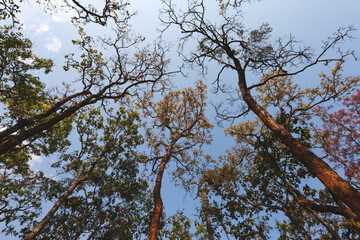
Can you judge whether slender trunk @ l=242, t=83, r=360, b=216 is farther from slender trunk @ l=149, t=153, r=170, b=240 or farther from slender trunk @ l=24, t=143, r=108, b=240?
slender trunk @ l=24, t=143, r=108, b=240

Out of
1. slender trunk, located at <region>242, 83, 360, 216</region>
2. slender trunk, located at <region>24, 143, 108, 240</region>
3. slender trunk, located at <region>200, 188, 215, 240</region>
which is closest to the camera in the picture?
slender trunk, located at <region>242, 83, 360, 216</region>

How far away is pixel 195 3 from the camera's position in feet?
25.0

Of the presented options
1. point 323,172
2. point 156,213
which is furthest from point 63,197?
point 323,172

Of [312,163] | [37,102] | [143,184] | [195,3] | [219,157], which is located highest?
[219,157]

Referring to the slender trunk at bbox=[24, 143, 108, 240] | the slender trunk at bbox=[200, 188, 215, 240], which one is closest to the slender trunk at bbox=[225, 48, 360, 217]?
the slender trunk at bbox=[200, 188, 215, 240]

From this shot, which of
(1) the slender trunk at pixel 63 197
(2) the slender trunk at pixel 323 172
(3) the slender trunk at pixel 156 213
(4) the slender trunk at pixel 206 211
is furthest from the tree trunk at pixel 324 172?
(1) the slender trunk at pixel 63 197

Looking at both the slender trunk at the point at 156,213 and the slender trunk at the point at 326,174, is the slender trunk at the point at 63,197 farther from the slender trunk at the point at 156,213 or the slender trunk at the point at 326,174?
the slender trunk at the point at 326,174

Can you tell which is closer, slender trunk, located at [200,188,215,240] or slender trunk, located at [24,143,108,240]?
slender trunk, located at [24,143,108,240]

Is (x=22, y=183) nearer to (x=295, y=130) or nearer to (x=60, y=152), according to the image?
(x=60, y=152)

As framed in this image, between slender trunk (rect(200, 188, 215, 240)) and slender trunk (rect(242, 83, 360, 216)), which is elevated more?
slender trunk (rect(200, 188, 215, 240))

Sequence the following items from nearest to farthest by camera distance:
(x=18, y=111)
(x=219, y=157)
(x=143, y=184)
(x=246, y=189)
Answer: (x=246, y=189) < (x=18, y=111) < (x=143, y=184) < (x=219, y=157)

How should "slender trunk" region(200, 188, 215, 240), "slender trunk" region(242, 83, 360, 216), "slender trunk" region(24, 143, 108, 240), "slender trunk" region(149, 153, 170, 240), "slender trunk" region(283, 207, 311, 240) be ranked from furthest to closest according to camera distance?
"slender trunk" region(200, 188, 215, 240), "slender trunk" region(24, 143, 108, 240), "slender trunk" region(283, 207, 311, 240), "slender trunk" region(149, 153, 170, 240), "slender trunk" region(242, 83, 360, 216)

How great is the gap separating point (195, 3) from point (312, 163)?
8.17 m

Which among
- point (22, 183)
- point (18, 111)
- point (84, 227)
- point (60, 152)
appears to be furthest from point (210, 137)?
point (22, 183)
